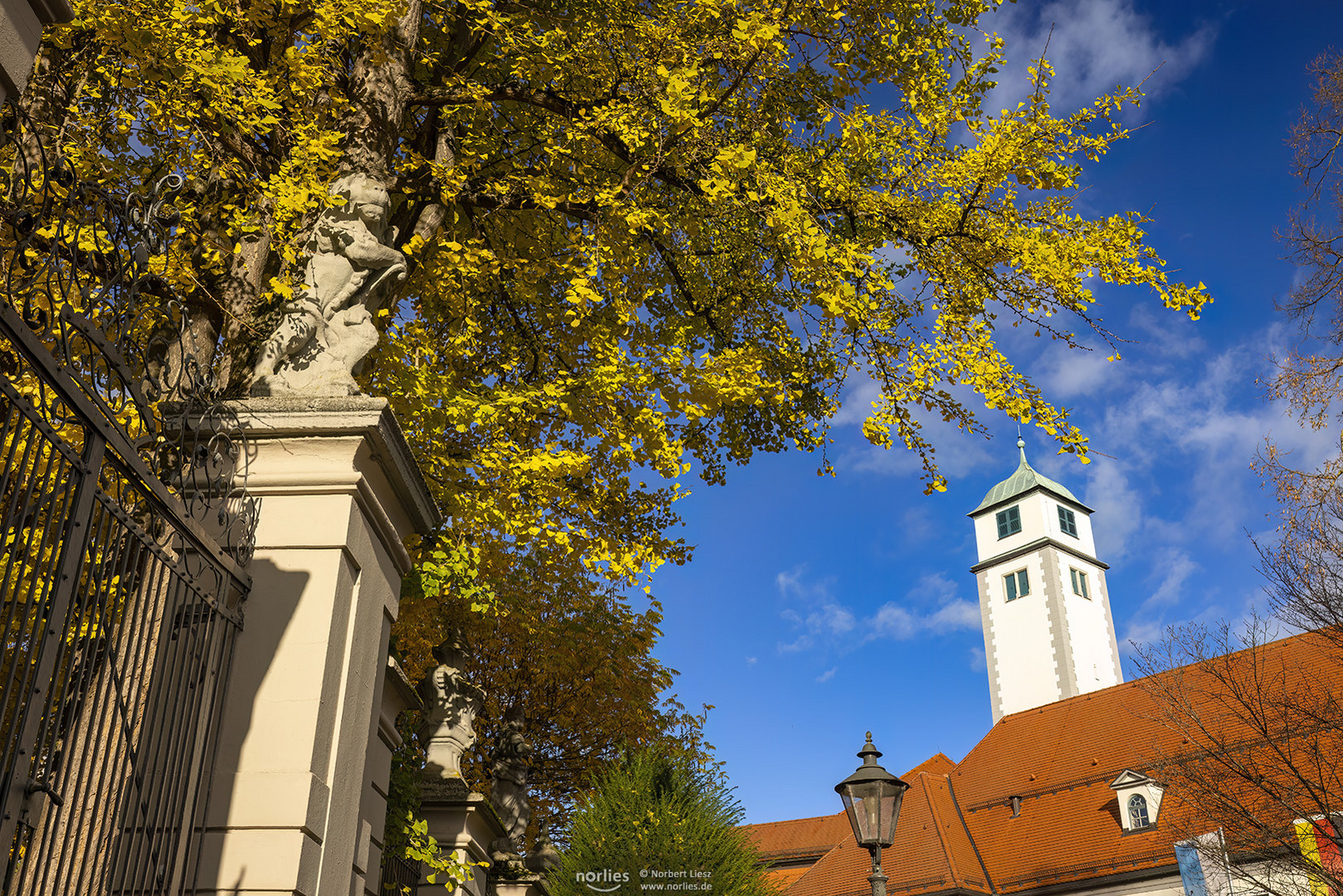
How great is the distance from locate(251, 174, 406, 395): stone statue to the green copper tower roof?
50578 mm

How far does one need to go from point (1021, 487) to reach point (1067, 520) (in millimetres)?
2794

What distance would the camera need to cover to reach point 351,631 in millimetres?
4125

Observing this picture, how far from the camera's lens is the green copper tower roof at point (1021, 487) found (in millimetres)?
51656

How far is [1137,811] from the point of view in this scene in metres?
24.3

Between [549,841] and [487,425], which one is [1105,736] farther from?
[487,425]

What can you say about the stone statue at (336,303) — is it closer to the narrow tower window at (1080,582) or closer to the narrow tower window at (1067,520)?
the narrow tower window at (1080,582)

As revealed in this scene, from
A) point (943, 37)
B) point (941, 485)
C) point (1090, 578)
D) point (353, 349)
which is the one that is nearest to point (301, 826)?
point (353, 349)

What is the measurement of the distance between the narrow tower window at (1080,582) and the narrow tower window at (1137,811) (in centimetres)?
2592

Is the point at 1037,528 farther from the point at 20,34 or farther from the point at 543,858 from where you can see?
the point at 20,34

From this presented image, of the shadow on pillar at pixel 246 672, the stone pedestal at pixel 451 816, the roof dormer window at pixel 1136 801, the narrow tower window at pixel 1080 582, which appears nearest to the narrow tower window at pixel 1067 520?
the narrow tower window at pixel 1080 582

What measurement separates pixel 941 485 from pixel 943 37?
4.41 metres

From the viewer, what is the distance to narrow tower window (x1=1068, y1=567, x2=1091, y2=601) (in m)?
49.4

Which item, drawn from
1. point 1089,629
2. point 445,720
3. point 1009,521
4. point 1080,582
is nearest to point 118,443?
point 445,720

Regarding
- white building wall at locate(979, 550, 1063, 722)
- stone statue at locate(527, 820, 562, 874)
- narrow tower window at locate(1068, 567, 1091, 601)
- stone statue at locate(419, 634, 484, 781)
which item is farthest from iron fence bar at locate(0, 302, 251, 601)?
narrow tower window at locate(1068, 567, 1091, 601)
